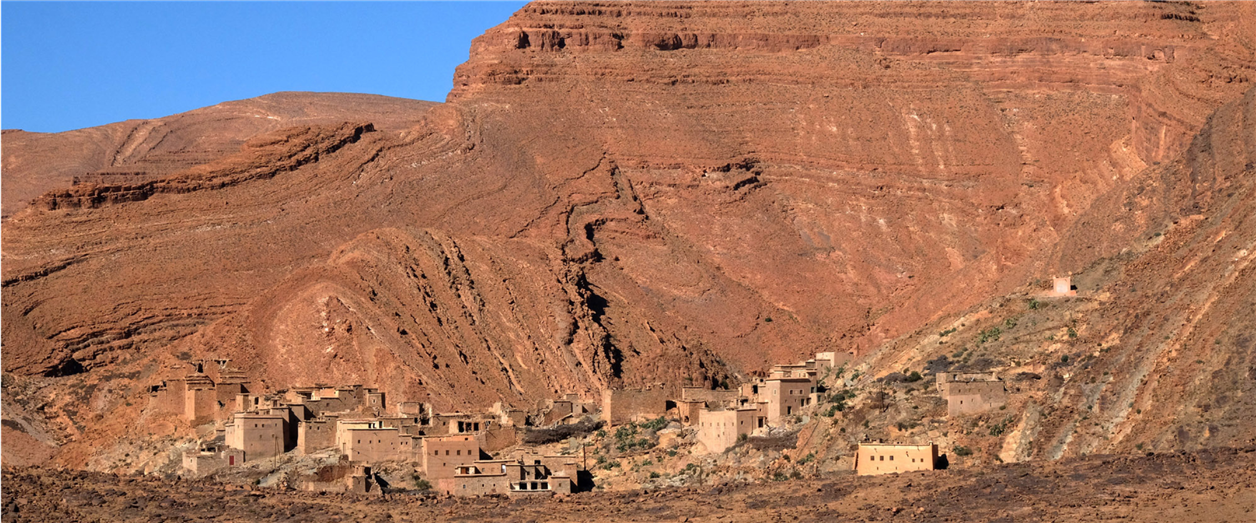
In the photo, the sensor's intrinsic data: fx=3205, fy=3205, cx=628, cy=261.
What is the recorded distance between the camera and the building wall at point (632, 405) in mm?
99000

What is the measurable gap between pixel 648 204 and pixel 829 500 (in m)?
66.1

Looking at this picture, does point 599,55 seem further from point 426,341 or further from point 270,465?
point 270,465

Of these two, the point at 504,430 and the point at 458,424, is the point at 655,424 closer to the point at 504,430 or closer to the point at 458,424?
the point at 504,430

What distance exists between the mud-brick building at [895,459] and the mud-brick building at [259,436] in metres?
22.4

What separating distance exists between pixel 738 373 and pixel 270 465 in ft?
101

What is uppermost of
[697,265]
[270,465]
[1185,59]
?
[1185,59]

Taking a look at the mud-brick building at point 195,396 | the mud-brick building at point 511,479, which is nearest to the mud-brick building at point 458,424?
the mud-brick building at point 511,479

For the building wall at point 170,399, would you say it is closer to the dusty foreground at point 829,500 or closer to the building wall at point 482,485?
the dusty foreground at point 829,500

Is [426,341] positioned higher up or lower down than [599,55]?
lower down

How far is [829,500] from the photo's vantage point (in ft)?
250

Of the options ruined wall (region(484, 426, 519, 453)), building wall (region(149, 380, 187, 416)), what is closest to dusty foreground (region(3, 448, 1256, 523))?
ruined wall (region(484, 426, 519, 453))

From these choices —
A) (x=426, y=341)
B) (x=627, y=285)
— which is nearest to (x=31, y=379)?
(x=426, y=341)

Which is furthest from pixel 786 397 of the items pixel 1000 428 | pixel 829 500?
pixel 829 500

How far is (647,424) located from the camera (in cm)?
9756
